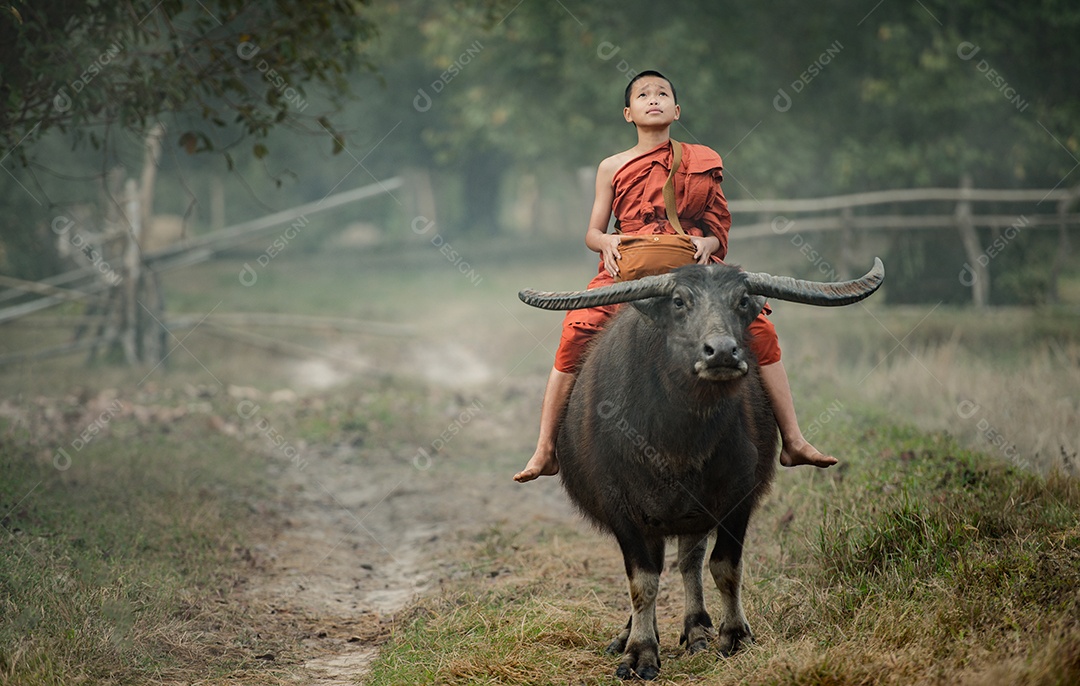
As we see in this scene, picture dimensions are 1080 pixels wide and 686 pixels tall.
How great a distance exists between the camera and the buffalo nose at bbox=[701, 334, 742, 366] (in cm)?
391

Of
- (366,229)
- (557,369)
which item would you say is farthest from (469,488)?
(366,229)

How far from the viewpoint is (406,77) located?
26766 mm

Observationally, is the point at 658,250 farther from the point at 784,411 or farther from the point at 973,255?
the point at 973,255

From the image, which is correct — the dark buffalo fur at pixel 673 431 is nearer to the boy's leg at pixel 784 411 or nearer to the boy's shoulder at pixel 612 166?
the boy's leg at pixel 784 411

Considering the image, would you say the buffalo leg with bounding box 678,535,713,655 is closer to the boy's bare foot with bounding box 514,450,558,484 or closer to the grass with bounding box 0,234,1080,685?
the grass with bounding box 0,234,1080,685

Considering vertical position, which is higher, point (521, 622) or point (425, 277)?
point (425, 277)

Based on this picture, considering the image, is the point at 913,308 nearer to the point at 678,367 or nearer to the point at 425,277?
the point at 678,367

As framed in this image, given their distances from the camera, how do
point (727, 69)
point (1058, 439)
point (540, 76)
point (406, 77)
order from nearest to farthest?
point (1058, 439), point (727, 69), point (540, 76), point (406, 77)

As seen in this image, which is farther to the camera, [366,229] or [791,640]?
[366,229]

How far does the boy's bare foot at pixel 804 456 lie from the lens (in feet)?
15.3

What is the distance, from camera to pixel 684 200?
4.89 m

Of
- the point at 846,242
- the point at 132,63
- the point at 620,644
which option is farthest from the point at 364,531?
the point at 846,242

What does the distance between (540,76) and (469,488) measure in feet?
39.6

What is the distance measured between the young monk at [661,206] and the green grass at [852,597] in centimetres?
69
